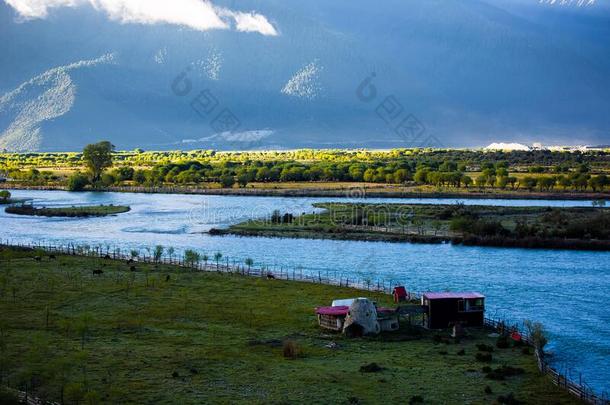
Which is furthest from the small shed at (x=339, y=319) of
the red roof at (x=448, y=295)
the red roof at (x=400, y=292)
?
the red roof at (x=400, y=292)

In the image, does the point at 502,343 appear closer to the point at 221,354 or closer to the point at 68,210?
the point at 221,354

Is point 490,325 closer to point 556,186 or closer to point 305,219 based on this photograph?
point 305,219

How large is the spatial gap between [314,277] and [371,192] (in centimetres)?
5607

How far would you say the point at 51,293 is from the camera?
39.7 meters

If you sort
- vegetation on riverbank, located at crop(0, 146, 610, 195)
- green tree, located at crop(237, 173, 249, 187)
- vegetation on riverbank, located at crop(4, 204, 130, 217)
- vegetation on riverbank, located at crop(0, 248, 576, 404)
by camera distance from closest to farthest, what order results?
vegetation on riverbank, located at crop(0, 248, 576, 404), vegetation on riverbank, located at crop(4, 204, 130, 217), vegetation on riverbank, located at crop(0, 146, 610, 195), green tree, located at crop(237, 173, 249, 187)

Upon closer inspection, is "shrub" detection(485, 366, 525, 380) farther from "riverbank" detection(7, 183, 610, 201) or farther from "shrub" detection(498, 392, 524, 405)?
"riverbank" detection(7, 183, 610, 201)

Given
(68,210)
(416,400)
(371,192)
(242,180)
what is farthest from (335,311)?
(242,180)

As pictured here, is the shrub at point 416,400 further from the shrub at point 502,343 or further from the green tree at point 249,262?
the green tree at point 249,262

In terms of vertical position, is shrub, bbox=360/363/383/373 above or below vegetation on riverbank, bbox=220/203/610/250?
below

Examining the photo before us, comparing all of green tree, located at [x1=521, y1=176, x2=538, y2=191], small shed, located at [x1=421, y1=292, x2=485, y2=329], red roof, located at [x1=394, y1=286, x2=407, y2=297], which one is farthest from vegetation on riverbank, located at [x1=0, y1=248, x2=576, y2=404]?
green tree, located at [x1=521, y1=176, x2=538, y2=191]

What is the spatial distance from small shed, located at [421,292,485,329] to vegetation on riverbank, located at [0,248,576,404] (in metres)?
1.04

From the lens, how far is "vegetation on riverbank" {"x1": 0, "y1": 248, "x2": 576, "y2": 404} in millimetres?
25578

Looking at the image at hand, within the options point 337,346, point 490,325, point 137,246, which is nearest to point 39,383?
point 337,346

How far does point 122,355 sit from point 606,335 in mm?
20253
